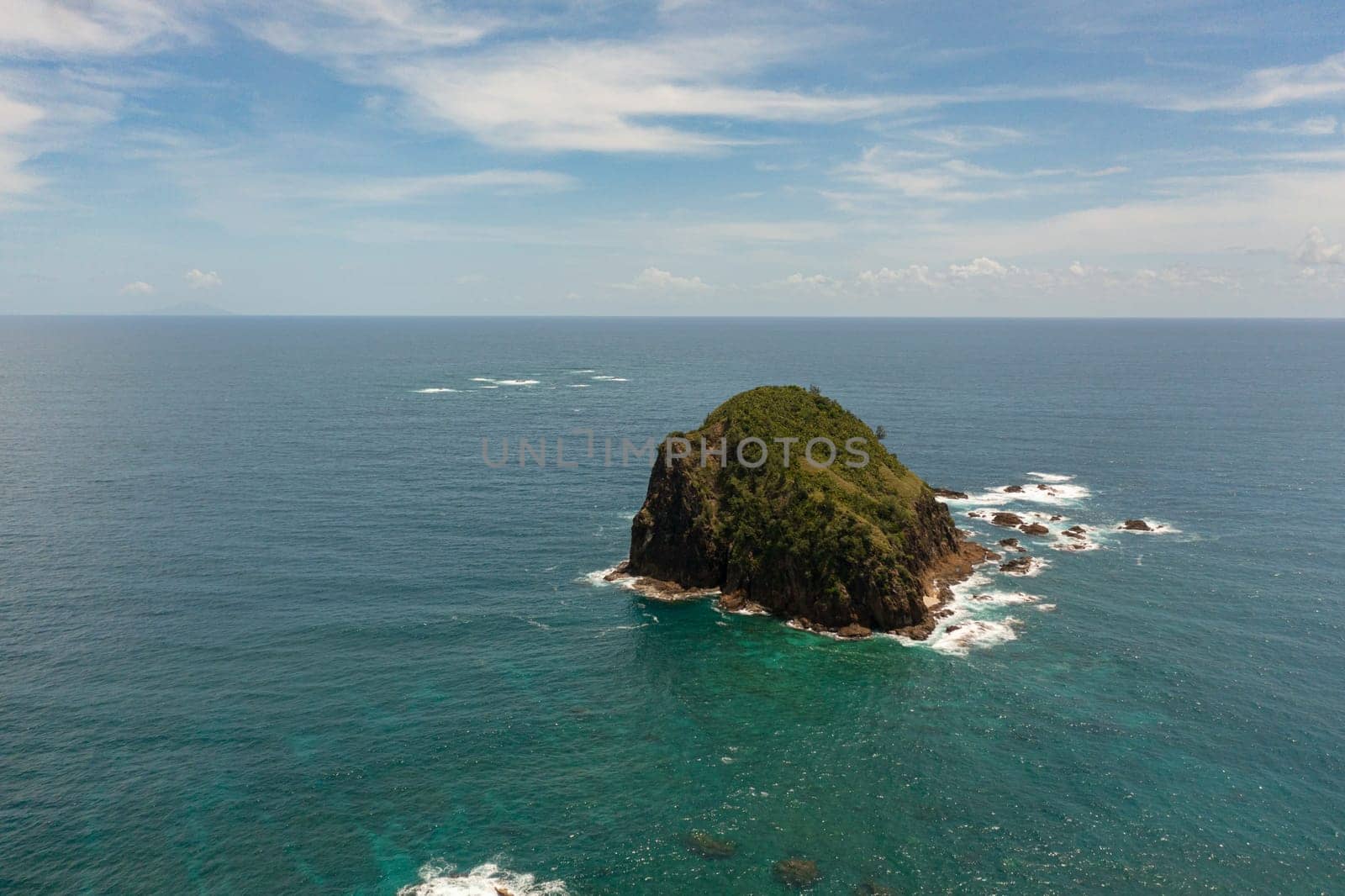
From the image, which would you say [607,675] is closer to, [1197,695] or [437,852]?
[437,852]

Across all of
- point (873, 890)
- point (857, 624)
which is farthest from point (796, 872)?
point (857, 624)

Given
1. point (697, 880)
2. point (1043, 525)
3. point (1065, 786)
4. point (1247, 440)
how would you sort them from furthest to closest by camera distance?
point (1247, 440), point (1043, 525), point (1065, 786), point (697, 880)

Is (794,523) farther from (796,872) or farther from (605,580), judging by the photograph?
(796,872)

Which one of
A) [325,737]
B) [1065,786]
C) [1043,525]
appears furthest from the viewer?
[1043,525]

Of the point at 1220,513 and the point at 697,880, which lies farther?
the point at 1220,513

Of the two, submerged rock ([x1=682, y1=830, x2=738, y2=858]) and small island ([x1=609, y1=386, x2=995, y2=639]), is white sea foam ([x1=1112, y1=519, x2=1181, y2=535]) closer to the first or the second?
small island ([x1=609, y1=386, x2=995, y2=639])

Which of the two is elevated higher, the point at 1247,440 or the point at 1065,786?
the point at 1247,440

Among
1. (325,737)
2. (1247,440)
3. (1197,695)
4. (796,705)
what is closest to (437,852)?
(325,737)
